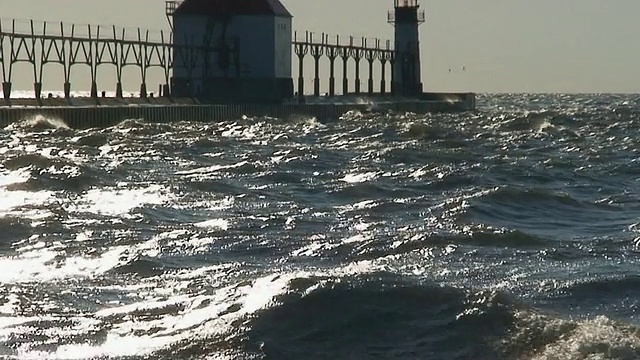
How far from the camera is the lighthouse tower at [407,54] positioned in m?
104

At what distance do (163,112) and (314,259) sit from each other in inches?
1760

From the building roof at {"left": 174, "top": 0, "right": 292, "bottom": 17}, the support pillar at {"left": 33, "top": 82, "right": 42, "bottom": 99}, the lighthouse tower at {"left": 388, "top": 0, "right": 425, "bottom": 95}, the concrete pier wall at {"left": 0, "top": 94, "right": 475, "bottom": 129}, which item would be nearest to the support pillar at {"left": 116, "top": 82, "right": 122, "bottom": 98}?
the building roof at {"left": 174, "top": 0, "right": 292, "bottom": 17}

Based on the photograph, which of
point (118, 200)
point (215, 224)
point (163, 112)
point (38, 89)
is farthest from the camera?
point (38, 89)

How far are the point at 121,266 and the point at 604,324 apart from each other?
644cm

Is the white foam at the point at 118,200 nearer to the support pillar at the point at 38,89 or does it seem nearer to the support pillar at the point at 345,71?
the support pillar at the point at 38,89

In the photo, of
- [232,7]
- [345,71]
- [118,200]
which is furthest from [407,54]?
[118,200]

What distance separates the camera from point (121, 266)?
17859mm

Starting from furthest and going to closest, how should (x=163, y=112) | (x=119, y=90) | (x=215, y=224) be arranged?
(x=119, y=90)
(x=163, y=112)
(x=215, y=224)

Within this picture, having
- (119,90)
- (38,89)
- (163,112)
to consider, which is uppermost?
(38,89)

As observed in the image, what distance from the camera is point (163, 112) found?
62625 mm

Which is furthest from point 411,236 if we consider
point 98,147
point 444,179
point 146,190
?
point 98,147

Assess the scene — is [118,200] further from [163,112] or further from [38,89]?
[38,89]

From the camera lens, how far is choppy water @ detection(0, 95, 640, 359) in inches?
531

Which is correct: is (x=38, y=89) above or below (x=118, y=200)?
above
